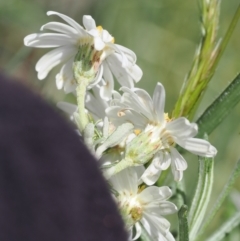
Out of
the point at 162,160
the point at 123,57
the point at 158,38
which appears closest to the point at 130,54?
the point at 123,57

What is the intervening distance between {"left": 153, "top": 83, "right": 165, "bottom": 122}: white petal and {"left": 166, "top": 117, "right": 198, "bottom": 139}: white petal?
1 cm

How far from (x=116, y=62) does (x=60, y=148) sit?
15.2 inches

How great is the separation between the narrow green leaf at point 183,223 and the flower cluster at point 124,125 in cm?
Answer: 2

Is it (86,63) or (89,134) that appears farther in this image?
(86,63)

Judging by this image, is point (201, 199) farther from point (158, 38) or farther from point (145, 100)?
point (158, 38)

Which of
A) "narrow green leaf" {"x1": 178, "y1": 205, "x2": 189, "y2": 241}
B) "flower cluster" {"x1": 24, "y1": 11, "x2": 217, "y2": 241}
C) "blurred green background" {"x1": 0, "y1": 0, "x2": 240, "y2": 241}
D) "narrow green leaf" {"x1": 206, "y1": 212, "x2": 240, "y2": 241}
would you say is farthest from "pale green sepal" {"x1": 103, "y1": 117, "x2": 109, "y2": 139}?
"blurred green background" {"x1": 0, "y1": 0, "x2": 240, "y2": 241}

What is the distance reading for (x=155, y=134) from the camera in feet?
2.27

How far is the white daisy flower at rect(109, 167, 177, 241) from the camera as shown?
672 mm

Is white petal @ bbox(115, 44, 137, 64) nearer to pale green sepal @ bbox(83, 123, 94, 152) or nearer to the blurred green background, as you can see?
pale green sepal @ bbox(83, 123, 94, 152)

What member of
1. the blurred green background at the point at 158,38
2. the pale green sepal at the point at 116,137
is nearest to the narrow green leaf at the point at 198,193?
the pale green sepal at the point at 116,137

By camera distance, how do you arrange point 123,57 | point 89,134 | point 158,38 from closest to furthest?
point 89,134, point 123,57, point 158,38

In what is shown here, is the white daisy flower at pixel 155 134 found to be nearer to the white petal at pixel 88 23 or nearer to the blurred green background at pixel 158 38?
the white petal at pixel 88 23

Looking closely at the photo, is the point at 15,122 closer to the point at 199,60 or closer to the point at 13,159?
the point at 13,159

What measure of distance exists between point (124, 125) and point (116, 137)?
2 centimetres
